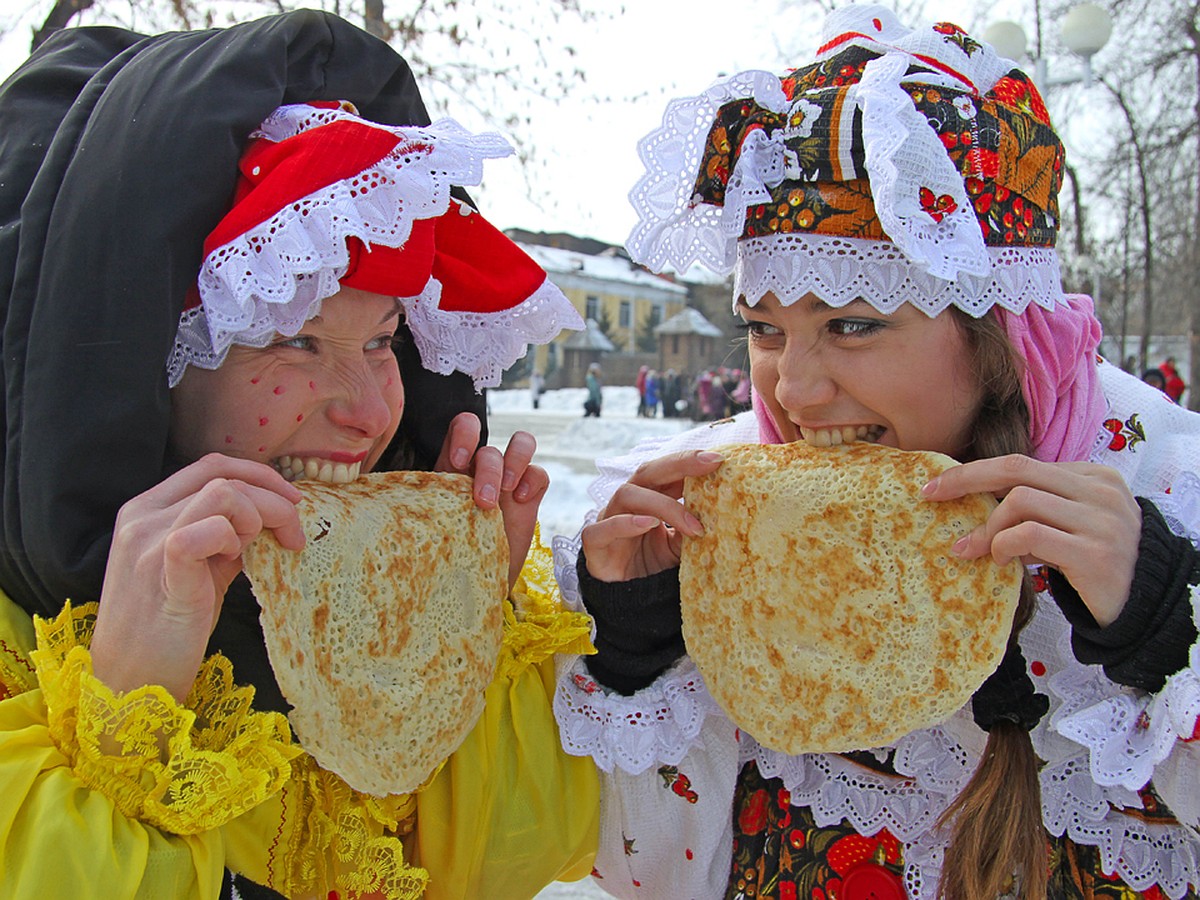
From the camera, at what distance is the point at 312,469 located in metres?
1.48

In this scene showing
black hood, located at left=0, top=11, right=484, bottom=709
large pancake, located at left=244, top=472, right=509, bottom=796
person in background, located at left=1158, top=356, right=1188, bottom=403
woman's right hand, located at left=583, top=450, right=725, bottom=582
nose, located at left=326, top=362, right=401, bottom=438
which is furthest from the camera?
person in background, located at left=1158, top=356, right=1188, bottom=403

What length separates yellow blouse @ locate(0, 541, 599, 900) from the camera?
43.4 inches

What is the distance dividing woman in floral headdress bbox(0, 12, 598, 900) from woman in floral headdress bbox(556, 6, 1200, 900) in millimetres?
291

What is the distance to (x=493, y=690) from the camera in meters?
1.69

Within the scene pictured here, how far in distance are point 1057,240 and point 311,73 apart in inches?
50.7

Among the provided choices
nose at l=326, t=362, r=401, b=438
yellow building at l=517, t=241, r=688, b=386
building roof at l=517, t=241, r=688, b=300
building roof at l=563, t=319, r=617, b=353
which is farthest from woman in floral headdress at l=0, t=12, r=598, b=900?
building roof at l=517, t=241, r=688, b=300

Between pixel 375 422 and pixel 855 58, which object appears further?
pixel 855 58

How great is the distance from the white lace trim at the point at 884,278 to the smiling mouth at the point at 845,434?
22 cm

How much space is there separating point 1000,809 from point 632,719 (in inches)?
23.0

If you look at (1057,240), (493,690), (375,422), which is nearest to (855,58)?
(1057,240)

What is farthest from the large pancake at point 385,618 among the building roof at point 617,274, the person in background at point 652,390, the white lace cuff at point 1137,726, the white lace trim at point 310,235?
the building roof at point 617,274

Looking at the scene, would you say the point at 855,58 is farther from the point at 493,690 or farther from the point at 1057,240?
the point at 493,690

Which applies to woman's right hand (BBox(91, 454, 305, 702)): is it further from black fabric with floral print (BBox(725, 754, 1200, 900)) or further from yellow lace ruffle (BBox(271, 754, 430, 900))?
black fabric with floral print (BBox(725, 754, 1200, 900))

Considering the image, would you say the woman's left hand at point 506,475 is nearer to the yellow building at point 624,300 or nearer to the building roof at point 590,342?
the building roof at point 590,342
